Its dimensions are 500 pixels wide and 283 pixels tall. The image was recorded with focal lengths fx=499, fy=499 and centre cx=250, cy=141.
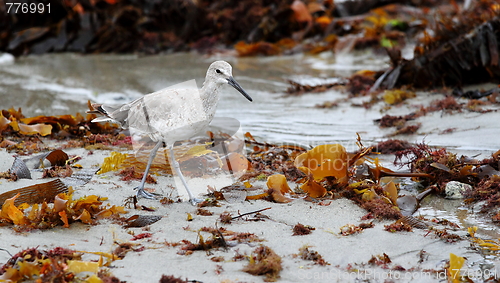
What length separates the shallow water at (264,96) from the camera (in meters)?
4.94

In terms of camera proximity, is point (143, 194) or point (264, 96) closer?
point (143, 194)

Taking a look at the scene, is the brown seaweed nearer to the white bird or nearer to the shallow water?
the white bird

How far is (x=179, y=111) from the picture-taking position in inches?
142

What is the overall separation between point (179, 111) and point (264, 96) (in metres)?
3.28

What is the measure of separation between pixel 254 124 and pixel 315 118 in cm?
73

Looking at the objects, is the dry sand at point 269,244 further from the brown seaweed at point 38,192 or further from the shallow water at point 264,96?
the shallow water at point 264,96

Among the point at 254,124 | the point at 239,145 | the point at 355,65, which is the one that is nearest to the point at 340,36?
the point at 355,65

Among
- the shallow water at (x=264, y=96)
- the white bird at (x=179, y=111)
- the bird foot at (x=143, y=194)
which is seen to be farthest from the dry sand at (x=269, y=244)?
the shallow water at (x=264, y=96)

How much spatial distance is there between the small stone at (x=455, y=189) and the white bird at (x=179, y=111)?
1.60m

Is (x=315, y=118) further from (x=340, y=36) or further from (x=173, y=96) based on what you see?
(x=340, y=36)

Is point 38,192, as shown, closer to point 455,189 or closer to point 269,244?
point 269,244

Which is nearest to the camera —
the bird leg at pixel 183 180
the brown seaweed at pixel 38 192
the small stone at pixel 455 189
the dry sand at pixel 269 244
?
the dry sand at pixel 269 244

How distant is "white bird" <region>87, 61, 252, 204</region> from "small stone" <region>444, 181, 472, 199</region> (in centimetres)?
160

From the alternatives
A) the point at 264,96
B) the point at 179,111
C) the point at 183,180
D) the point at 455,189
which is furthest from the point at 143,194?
the point at 264,96
